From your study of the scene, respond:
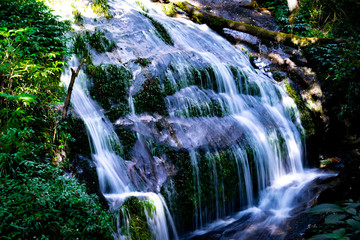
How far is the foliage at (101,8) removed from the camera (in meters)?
8.52

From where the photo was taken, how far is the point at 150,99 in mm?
6609

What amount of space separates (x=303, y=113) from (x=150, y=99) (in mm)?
5647

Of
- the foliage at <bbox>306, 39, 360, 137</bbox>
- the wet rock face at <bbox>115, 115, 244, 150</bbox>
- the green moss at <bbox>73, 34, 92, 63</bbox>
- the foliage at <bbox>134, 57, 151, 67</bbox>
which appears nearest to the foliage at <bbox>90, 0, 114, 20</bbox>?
the green moss at <bbox>73, 34, 92, 63</bbox>

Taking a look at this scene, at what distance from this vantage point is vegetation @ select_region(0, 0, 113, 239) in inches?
116

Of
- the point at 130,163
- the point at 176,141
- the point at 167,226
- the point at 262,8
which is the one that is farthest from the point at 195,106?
the point at 262,8

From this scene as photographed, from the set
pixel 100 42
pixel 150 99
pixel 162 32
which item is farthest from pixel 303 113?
pixel 100 42

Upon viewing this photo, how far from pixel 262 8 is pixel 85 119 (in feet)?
47.5

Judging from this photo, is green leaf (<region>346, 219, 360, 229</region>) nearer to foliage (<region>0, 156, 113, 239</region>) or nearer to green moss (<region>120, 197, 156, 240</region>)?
foliage (<region>0, 156, 113, 239</region>)

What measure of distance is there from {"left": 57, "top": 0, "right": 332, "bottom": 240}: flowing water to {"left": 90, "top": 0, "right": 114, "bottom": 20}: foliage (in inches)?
12.5

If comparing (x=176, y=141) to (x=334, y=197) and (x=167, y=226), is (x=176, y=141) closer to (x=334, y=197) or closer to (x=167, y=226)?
(x=167, y=226)

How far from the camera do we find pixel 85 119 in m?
5.52

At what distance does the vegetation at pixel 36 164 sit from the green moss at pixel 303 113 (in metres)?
7.41

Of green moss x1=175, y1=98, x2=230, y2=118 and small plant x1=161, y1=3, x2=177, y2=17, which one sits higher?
small plant x1=161, y1=3, x2=177, y2=17

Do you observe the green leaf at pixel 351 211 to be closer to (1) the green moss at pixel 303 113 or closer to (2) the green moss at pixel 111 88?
(2) the green moss at pixel 111 88
